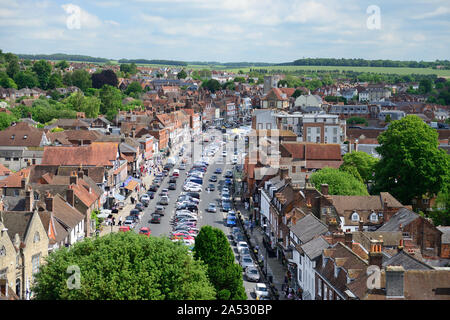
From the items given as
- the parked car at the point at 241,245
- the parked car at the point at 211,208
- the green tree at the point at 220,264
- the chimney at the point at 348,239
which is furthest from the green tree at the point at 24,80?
the chimney at the point at 348,239

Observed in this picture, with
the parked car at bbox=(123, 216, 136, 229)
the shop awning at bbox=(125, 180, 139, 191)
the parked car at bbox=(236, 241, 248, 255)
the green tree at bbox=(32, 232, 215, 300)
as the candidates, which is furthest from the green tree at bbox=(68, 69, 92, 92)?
the green tree at bbox=(32, 232, 215, 300)

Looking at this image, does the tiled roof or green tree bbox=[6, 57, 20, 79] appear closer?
the tiled roof

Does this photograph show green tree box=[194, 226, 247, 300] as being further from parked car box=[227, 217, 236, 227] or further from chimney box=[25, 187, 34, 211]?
parked car box=[227, 217, 236, 227]

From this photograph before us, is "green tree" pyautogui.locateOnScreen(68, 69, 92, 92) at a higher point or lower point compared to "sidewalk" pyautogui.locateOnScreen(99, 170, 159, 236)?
higher

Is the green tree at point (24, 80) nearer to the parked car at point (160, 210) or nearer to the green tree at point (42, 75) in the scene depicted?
the green tree at point (42, 75)

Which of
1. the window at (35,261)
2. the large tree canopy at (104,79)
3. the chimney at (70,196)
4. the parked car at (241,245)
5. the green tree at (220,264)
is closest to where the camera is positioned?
the green tree at (220,264)

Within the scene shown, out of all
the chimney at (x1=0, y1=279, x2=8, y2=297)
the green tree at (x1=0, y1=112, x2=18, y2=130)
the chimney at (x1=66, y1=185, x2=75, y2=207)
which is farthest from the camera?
the green tree at (x1=0, y1=112, x2=18, y2=130)

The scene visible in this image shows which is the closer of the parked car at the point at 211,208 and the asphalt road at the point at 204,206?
the asphalt road at the point at 204,206
